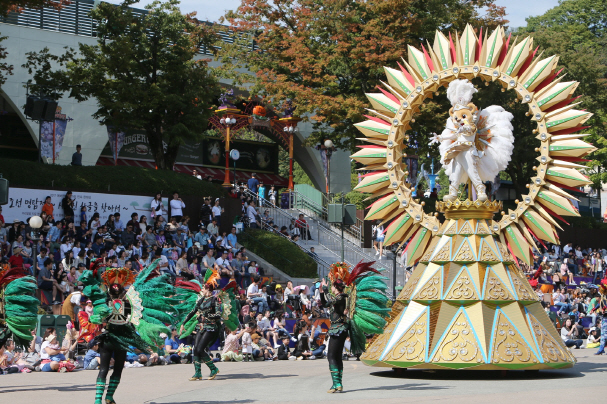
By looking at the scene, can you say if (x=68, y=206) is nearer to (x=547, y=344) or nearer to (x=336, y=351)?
(x=336, y=351)

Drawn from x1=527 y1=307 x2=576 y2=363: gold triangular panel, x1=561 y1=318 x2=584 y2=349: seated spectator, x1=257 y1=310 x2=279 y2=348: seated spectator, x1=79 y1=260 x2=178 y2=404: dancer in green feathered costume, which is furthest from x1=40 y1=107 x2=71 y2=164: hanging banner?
x1=527 y1=307 x2=576 y2=363: gold triangular panel

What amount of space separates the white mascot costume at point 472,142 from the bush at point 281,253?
1266 centimetres

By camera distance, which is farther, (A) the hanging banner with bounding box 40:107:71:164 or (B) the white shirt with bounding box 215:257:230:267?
(A) the hanging banner with bounding box 40:107:71:164

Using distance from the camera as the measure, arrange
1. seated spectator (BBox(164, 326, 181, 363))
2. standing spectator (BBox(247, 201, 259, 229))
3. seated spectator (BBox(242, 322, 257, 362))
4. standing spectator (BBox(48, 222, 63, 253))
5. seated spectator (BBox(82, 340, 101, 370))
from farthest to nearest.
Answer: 1. standing spectator (BBox(247, 201, 259, 229))
2. standing spectator (BBox(48, 222, 63, 253))
3. seated spectator (BBox(242, 322, 257, 362))
4. seated spectator (BBox(164, 326, 181, 363))
5. seated spectator (BBox(82, 340, 101, 370))

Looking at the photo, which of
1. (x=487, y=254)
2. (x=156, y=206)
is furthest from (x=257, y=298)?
(x=487, y=254)

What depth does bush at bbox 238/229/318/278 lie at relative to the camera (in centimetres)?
2544

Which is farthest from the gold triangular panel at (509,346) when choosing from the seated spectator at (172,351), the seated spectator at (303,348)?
the seated spectator at (172,351)

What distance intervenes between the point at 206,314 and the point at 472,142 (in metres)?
5.29

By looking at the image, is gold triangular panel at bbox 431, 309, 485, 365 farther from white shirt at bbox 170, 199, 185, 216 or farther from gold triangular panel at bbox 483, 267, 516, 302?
A: white shirt at bbox 170, 199, 185, 216

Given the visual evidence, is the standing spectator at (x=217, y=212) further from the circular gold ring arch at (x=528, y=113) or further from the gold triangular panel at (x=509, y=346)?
the gold triangular panel at (x=509, y=346)

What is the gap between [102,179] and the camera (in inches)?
936

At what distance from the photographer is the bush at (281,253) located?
25.4m

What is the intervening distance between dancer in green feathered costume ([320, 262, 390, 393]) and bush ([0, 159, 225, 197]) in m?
13.0

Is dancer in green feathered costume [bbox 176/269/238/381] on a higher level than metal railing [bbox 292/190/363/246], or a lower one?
lower
